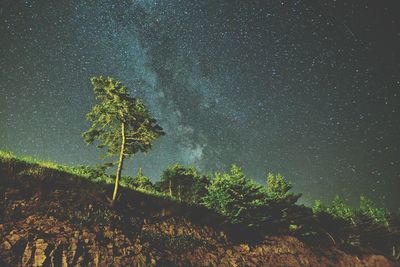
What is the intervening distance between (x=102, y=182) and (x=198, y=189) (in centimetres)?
2303

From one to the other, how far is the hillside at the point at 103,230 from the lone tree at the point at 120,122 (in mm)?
2365

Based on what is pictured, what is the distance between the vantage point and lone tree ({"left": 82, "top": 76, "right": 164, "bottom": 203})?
17250 millimetres

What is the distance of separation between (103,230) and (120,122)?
23.1 ft

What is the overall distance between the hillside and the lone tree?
2.36m

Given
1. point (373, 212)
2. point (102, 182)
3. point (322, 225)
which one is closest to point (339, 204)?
point (373, 212)

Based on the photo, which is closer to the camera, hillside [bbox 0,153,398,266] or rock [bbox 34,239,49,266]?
rock [bbox 34,239,49,266]

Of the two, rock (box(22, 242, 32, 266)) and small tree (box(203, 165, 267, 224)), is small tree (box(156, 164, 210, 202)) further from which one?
rock (box(22, 242, 32, 266))

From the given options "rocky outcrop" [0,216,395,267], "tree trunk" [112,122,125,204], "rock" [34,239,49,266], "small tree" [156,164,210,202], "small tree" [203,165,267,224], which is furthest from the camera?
"small tree" [156,164,210,202]

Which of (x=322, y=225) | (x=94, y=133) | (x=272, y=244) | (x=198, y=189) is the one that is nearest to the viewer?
(x=94, y=133)

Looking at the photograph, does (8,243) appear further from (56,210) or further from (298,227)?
(298,227)

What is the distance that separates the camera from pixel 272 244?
23641mm

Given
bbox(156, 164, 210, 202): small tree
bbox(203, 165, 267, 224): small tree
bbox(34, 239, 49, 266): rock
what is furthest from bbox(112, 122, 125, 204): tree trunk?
bbox(156, 164, 210, 202): small tree

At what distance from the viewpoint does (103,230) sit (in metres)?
15.0

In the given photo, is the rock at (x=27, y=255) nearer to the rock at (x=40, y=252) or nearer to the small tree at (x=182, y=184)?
the rock at (x=40, y=252)
